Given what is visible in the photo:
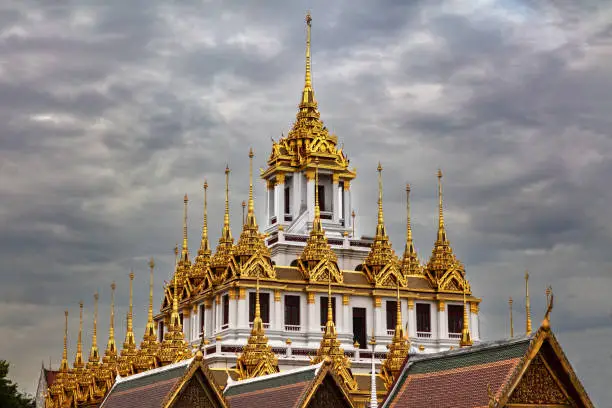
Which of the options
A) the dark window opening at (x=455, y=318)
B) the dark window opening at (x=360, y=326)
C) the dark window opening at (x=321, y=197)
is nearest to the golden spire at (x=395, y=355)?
the dark window opening at (x=360, y=326)

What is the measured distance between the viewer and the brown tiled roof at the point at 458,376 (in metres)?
29.5

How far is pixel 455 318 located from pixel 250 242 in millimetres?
11457

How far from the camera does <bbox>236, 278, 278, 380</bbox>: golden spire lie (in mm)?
60375

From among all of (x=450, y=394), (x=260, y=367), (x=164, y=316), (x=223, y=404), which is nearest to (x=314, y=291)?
(x=260, y=367)

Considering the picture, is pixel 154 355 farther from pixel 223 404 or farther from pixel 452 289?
pixel 223 404

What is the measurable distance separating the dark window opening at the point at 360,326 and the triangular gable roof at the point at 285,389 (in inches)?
1147

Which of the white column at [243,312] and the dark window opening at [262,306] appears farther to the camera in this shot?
the dark window opening at [262,306]

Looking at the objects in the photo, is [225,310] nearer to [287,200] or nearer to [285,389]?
[287,200]

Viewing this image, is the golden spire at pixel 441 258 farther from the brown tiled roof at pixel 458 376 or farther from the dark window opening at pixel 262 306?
the brown tiled roof at pixel 458 376

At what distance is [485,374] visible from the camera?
30.0 m

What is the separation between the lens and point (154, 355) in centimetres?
6412

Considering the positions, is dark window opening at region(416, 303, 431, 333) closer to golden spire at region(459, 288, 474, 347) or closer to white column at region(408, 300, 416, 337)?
white column at region(408, 300, 416, 337)

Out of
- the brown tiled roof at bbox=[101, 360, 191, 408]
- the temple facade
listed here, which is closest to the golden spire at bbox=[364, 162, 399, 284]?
the temple facade

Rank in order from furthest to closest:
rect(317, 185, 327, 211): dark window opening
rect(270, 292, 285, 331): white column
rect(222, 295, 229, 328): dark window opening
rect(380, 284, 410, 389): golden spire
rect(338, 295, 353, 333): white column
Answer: rect(317, 185, 327, 211): dark window opening, rect(338, 295, 353, 333): white column, rect(222, 295, 229, 328): dark window opening, rect(270, 292, 285, 331): white column, rect(380, 284, 410, 389): golden spire
